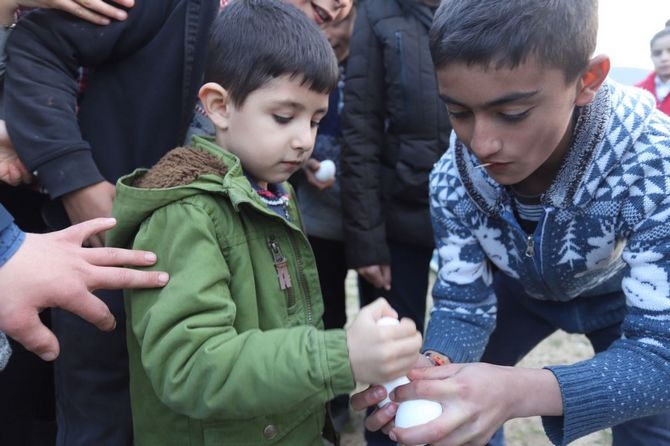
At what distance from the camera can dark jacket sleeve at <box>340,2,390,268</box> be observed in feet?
7.25

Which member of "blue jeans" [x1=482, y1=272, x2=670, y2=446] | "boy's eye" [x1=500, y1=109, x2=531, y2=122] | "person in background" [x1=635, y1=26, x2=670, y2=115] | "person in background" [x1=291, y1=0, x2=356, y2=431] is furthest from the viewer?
"person in background" [x1=635, y1=26, x2=670, y2=115]

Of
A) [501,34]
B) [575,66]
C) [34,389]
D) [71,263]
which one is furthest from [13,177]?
[575,66]

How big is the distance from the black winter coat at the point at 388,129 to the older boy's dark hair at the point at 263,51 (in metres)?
0.78

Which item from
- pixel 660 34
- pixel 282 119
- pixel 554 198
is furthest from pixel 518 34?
pixel 660 34

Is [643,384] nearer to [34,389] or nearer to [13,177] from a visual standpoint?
[13,177]

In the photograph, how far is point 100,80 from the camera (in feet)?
4.86

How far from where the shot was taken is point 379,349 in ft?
3.33

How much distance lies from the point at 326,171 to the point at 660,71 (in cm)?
387

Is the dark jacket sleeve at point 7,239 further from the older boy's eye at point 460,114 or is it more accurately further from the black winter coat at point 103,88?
the older boy's eye at point 460,114

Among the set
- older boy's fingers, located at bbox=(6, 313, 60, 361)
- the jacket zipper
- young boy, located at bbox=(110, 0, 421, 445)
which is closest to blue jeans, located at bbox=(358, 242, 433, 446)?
young boy, located at bbox=(110, 0, 421, 445)

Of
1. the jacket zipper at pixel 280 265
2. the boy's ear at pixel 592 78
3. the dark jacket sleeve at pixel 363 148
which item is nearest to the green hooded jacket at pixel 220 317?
the jacket zipper at pixel 280 265

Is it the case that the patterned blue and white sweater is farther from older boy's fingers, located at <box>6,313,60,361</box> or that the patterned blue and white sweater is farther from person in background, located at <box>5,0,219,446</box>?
older boy's fingers, located at <box>6,313,60,361</box>

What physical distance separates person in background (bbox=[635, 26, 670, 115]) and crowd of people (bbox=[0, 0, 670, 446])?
3652mm

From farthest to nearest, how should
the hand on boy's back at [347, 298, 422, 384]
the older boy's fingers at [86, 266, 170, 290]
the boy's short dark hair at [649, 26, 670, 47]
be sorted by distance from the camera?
the boy's short dark hair at [649, 26, 670, 47] < the older boy's fingers at [86, 266, 170, 290] < the hand on boy's back at [347, 298, 422, 384]
